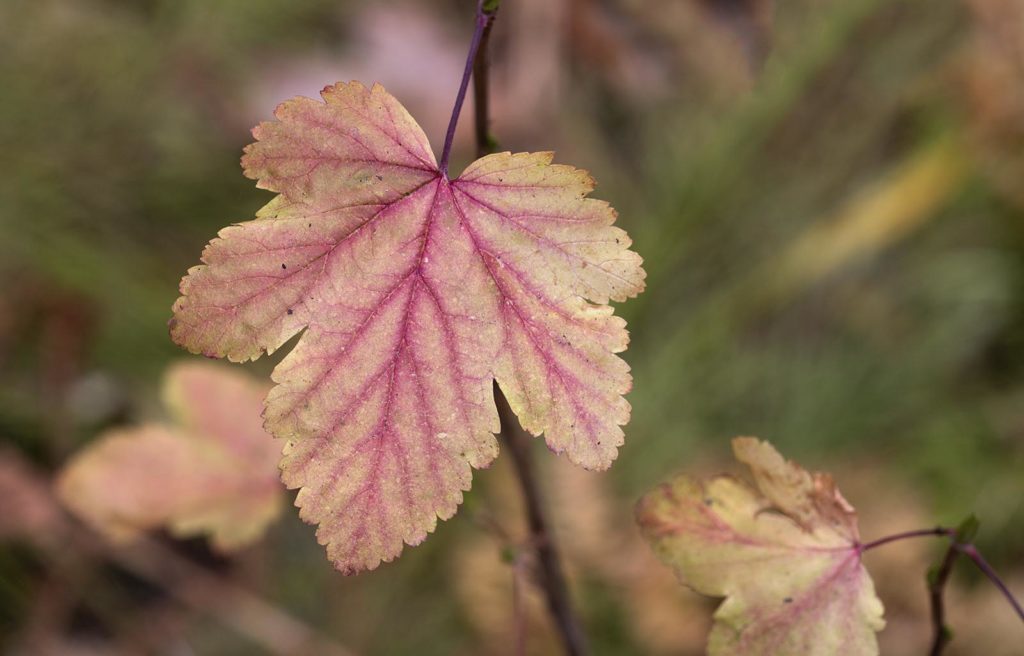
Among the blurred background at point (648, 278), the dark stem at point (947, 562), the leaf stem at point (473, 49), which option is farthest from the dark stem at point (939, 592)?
the blurred background at point (648, 278)

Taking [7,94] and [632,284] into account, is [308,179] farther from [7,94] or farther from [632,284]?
[7,94]

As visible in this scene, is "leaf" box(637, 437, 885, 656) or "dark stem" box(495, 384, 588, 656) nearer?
"leaf" box(637, 437, 885, 656)

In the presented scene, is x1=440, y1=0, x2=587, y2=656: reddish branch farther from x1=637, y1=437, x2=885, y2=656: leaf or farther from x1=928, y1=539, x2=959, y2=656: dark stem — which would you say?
x1=928, y1=539, x2=959, y2=656: dark stem

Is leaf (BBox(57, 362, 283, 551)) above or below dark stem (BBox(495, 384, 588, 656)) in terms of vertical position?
below

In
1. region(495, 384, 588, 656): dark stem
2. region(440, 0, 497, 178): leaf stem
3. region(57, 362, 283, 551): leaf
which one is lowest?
region(57, 362, 283, 551): leaf


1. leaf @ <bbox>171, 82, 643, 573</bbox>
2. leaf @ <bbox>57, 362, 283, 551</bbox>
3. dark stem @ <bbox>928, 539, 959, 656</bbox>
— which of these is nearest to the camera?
leaf @ <bbox>171, 82, 643, 573</bbox>

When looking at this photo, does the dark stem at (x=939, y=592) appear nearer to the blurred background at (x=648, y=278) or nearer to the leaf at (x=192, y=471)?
the leaf at (x=192, y=471)

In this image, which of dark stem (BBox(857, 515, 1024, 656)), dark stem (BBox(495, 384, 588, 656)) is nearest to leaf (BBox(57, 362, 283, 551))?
dark stem (BBox(495, 384, 588, 656))

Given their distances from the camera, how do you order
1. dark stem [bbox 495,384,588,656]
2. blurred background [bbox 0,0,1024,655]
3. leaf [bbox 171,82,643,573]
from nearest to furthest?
leaf [bbox 171,82,643,573], dark stem [bbox 495,384,588,656], blurred background [bbox 0,0,1024,655]

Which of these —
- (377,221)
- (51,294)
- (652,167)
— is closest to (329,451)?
(377,221)
